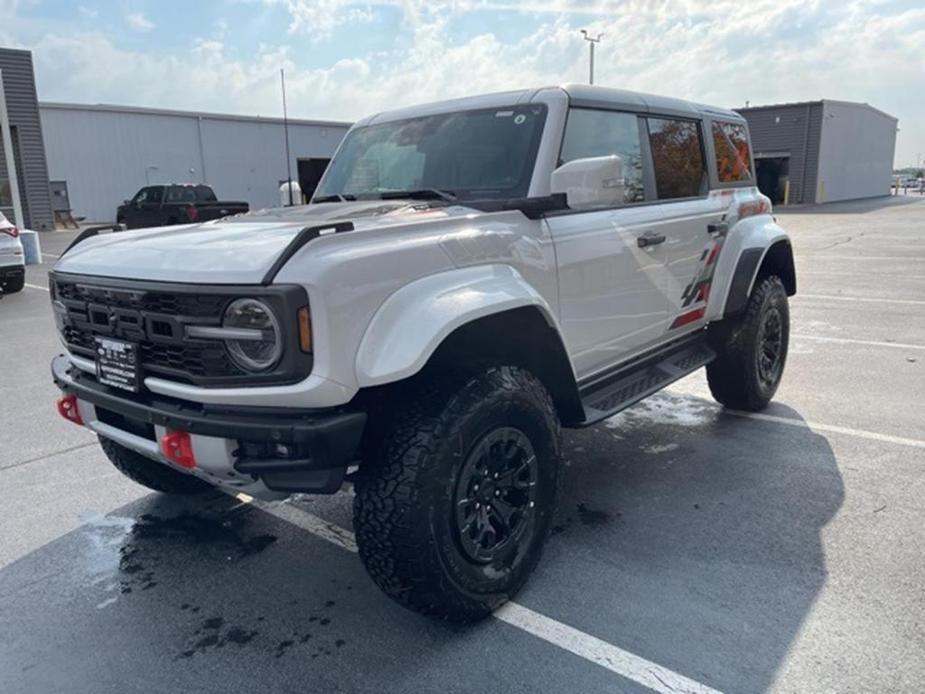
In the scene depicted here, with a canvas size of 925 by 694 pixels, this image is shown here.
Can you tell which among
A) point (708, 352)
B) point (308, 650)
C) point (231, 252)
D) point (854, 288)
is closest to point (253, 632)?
point (308, 650)

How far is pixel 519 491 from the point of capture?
2879 mm

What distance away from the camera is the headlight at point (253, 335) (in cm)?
226

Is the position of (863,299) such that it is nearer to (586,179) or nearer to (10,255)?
(586,179)

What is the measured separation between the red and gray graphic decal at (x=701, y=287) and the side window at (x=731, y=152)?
1.96 feet

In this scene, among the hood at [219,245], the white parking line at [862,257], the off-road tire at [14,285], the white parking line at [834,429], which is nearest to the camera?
the hood at [219,245]

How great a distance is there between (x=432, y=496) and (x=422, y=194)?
5.43 ft

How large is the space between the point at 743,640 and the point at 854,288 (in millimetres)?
9658

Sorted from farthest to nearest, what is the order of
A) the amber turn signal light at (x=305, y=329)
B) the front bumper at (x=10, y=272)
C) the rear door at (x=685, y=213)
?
the front bumper at (x=10, y=272) < the rear door at (x=685, y=213) < the amber turn signal light at (x=305, y=329)

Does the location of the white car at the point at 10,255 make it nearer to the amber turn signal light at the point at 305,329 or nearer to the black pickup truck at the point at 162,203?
the black pickup truck at the point at 162,203

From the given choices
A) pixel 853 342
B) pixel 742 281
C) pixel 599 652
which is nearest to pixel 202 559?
pixel 599 652

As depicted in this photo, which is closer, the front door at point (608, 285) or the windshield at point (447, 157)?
the front door at point (608, 285)

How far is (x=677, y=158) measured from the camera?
439 cm

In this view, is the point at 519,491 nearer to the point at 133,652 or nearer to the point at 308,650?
the point at 308,650

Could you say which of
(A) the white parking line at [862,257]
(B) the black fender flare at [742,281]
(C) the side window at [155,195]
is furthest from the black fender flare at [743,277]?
(C) the side window at [155,195]
